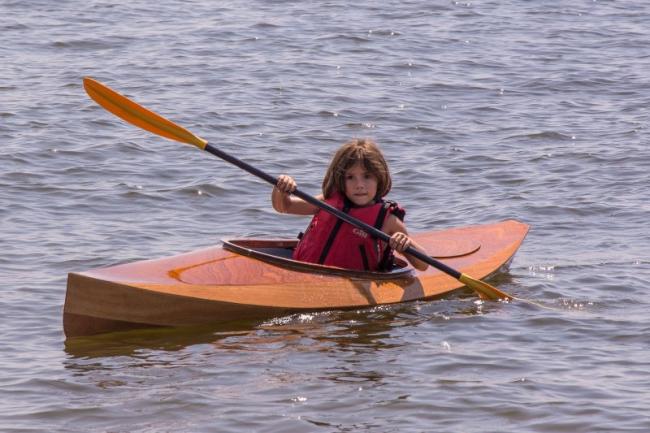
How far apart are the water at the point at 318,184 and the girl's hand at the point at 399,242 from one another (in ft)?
1.05

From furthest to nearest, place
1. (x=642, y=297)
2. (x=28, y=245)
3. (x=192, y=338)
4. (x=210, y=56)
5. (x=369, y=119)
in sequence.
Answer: (x=210, y=56) < (x=369, y=119) < (x=28, y=245) < (x=642, y=297) < (x=192, y=338)

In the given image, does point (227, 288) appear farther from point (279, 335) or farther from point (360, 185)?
point (360, 185)

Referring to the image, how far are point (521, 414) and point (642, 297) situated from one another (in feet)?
6.64

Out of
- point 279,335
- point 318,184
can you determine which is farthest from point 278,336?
point 318,184

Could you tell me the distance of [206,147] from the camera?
6.63 metres

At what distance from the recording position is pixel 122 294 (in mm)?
5910

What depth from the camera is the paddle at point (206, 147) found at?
6434 mm

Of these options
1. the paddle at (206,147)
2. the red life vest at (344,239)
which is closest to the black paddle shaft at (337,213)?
the paddle at (206,147)

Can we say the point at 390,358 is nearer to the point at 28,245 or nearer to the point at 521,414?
the point at 521,414

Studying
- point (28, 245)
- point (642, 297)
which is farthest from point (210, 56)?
point (642, 297)

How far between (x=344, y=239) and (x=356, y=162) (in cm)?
42

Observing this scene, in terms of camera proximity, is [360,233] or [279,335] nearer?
[279,335]

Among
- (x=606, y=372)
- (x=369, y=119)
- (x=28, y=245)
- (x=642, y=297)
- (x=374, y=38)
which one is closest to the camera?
(x=606, y=372)

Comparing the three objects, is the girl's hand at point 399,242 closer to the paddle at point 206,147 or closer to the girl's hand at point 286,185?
the paddle at point 206,147
